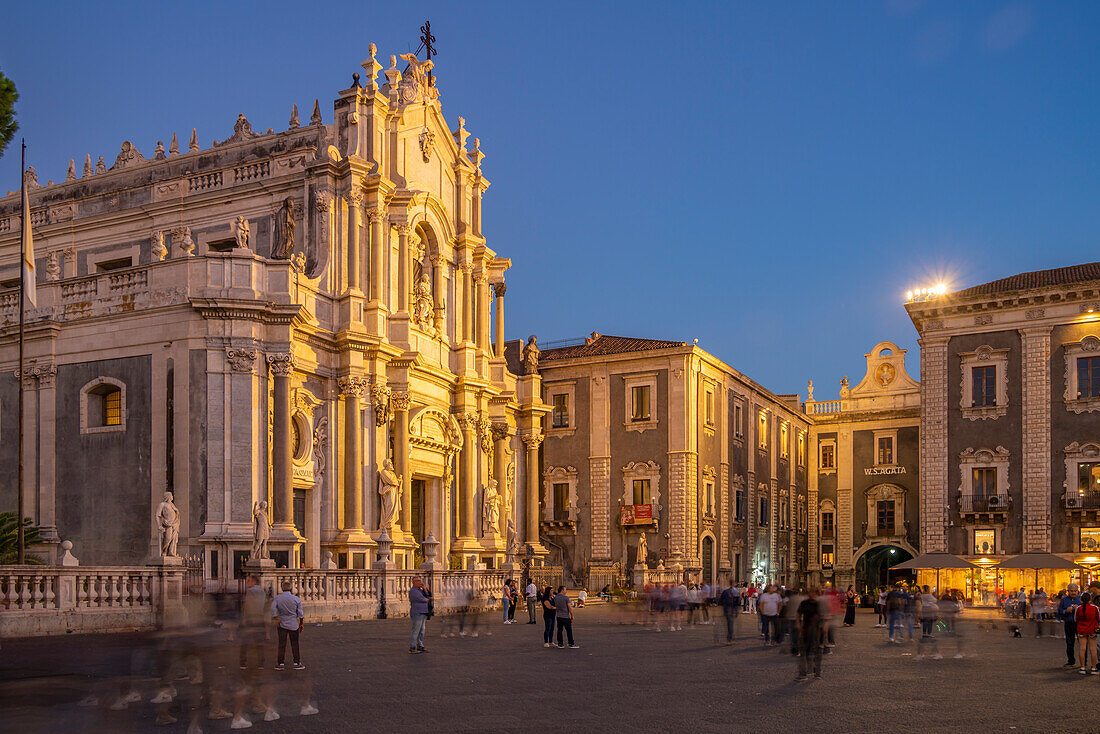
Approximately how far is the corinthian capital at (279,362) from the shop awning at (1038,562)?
981 inches

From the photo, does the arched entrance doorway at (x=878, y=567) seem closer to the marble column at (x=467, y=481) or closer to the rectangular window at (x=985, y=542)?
the rectangular window at (x=985, y=542)

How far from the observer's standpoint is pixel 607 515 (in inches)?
1992

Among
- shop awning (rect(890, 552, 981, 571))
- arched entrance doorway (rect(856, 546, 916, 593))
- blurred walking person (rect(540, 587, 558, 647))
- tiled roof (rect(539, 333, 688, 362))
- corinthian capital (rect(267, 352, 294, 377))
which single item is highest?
tiled roof (rect(539, 333, 688, 362))

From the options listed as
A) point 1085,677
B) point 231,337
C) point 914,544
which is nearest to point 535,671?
point 1085,677

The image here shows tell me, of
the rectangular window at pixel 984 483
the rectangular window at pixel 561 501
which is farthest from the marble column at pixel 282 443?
the rectangular window at pixel 984 483

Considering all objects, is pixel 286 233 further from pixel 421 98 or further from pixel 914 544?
pixel 914 544

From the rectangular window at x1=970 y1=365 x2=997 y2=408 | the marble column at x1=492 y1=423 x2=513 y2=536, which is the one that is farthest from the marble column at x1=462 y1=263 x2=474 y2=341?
the rectangular window at x1=970 y1=365 x2=997 y2=408

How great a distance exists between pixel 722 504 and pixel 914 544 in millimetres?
13930

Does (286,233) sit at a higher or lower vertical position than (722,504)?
higher

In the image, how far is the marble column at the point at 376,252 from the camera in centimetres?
3644

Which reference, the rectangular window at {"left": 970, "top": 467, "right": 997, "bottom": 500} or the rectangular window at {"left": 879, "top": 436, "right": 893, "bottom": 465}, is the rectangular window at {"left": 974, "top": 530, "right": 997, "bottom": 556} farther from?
the rectangular window at {"left": 879, "top": 436, "right": 893, "bottom": 465}

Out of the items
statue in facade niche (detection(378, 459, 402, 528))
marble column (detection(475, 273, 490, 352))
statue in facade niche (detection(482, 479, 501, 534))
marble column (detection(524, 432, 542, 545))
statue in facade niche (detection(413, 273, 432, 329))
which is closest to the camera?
statue in facade niche (detection(378, 459, 402, 528))

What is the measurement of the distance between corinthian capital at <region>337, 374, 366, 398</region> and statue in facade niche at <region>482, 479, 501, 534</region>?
28.0ft

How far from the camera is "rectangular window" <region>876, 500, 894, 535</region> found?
61688 millimetres
